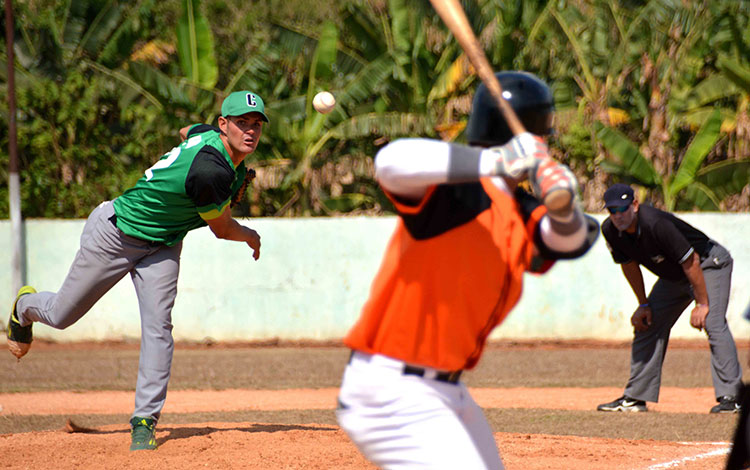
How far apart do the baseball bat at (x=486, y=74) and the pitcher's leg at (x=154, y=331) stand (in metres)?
2.99

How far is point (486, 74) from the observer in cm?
281

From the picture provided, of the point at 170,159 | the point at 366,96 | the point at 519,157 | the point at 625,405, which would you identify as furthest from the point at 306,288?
the point at 519,157

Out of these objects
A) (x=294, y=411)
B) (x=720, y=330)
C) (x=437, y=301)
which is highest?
(x=437, y=301)

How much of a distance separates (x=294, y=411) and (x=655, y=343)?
326 centimetres

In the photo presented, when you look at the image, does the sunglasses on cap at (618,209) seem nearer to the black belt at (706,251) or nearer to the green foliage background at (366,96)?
the black belt at (706,251)

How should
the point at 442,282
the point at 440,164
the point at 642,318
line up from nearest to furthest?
1. the point at 440,164
2. the point at 442,282
3. the point at 642,318

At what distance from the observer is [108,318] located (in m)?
13.4

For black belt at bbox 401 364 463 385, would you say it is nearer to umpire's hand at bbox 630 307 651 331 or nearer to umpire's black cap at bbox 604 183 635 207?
umpire's black cap at bbox 604 183 635 207

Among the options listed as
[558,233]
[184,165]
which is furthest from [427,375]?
[184,165]

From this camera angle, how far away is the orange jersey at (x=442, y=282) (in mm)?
2645

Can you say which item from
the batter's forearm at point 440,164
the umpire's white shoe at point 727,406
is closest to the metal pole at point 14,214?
the umpire's white shoe at point 727,406

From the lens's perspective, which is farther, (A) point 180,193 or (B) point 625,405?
(B) point 625,405

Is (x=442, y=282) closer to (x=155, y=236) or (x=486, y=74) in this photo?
(x=486, y=74)

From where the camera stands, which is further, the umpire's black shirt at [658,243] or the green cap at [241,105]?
the umpire's black shirt at [658,243]
